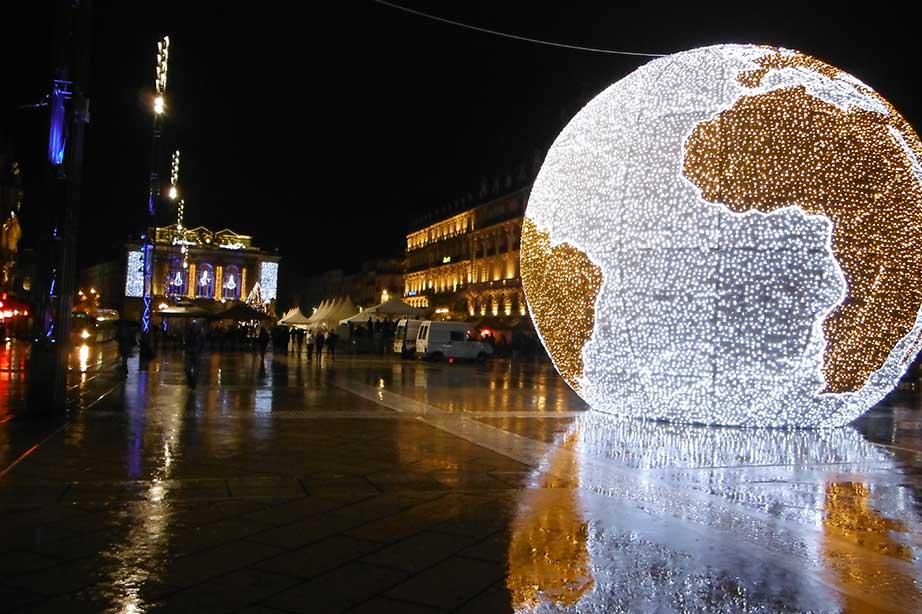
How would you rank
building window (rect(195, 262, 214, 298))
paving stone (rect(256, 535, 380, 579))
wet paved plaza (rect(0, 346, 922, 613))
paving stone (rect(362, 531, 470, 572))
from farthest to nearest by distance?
building window (rect(195, 262, 214, 298)), paving stone (rect(362, 531, 470, 572)), paving stone (rect(256, 535, 380, 579)), wet paved plaza (rect(0, 346, 922, 613))

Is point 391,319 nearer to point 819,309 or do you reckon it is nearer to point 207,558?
point 819,309

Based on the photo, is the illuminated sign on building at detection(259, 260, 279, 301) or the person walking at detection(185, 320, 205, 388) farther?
the illuminated sign on building at detection(259, 260, 279, 301)

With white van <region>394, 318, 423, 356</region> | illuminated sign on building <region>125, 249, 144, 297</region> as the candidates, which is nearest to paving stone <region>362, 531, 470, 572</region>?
white van <region>394, 318, 423, 356</region>

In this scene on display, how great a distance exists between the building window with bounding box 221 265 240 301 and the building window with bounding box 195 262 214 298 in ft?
8.00

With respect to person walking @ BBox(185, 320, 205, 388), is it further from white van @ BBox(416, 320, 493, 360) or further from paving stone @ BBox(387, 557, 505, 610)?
white van @ BBox(416, 320, 493, 360)

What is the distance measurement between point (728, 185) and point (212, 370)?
688 inches

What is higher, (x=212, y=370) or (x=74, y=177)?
(x=74, y=177)

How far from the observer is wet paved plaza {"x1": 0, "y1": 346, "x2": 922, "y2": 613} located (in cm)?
448

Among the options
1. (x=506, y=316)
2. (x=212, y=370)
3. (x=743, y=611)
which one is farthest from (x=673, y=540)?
(x=506, y=316)

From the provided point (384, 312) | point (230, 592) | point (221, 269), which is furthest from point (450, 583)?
point (221, 269)

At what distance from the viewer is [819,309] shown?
10516mm

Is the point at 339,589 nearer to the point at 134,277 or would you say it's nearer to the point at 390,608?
the point at 390,608

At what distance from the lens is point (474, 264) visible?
6844cm

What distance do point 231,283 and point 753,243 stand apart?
A: 122663mm
